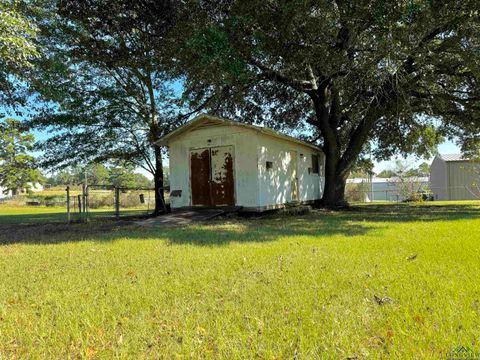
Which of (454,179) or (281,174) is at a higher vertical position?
(281,174)

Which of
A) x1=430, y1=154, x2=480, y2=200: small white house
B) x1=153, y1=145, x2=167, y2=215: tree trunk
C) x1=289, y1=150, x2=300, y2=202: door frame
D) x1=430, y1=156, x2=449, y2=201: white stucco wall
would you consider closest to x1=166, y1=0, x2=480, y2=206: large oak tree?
x1=289, y1=150, x2=300, y2=202: door frame

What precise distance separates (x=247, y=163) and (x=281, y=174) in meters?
1.97

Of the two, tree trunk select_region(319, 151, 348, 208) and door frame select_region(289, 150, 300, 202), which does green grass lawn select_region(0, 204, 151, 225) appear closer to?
door frame select_region(289, 150, 300, 202)

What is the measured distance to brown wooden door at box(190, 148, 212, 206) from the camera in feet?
40.5

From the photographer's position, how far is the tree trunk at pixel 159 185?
47.7 feet

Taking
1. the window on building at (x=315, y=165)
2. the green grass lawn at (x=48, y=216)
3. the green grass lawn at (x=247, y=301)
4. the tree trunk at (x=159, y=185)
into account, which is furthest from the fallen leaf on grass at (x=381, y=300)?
the green grass lawn at (x=48, y=216)

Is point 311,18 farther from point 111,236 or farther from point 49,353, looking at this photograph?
point 49,353

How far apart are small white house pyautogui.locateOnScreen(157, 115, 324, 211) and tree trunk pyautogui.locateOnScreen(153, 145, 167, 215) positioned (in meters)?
1.70

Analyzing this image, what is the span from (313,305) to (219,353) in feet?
3.60

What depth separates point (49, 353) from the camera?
91.5 inches

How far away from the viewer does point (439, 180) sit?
90.1 ft

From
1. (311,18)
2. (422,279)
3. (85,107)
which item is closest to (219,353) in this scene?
(422,279)

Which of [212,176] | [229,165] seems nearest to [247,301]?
[229,165]

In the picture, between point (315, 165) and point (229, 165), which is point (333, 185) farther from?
point (229, 165)
